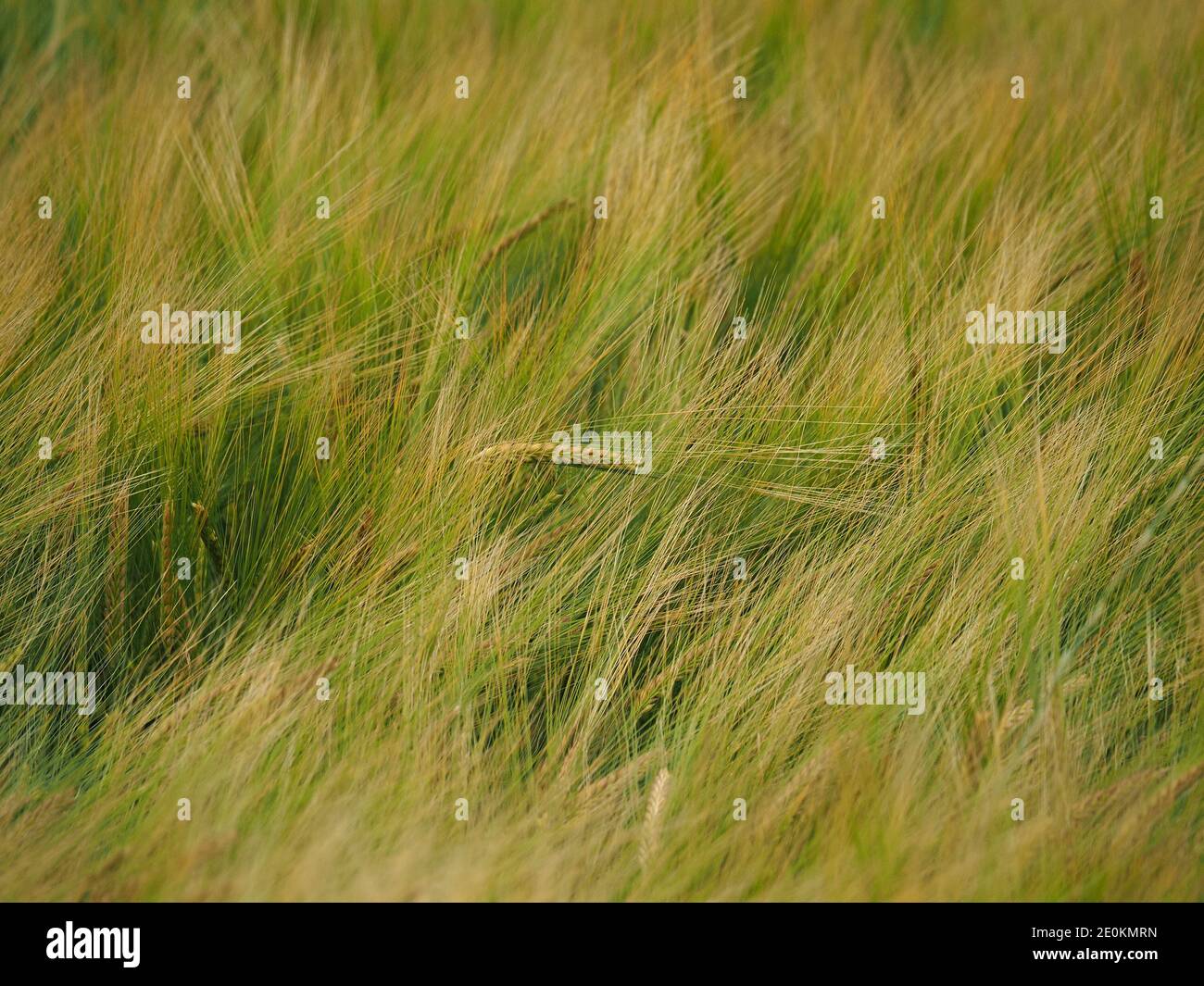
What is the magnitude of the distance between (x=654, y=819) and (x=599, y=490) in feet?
2.07

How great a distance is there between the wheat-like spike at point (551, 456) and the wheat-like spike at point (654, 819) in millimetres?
548

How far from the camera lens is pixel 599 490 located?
2.20 meters

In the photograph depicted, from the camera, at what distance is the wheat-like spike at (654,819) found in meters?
1.86

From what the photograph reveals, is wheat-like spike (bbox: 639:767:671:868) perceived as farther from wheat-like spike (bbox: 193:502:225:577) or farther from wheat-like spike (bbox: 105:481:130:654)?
wheat-like spike (bbox: 105:481:130:654)

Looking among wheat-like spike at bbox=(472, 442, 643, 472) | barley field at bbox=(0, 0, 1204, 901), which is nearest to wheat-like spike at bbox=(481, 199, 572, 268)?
barley field at bbox=(0, 0, 1204, 901)

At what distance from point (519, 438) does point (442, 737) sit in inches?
22.9

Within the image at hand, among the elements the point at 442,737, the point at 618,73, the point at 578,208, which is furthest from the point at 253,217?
the point at 442,737

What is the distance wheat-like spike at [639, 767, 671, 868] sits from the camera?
186 cm

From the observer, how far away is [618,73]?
9.14ft

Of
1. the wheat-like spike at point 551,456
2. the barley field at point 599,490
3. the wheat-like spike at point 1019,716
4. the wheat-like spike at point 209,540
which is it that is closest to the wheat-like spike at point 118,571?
the barley field at point 599,490

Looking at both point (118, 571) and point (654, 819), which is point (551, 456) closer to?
point (654, 819)

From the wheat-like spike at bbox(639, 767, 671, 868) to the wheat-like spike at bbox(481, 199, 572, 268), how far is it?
113cm

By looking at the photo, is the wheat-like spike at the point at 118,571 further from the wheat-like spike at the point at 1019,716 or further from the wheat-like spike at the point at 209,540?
the wheat-like spike at the point at 1019,716
